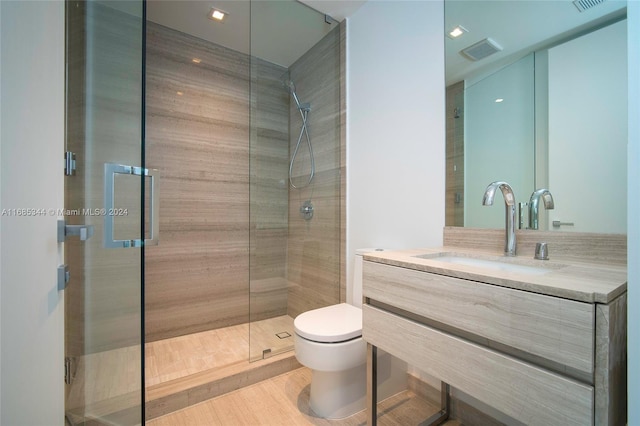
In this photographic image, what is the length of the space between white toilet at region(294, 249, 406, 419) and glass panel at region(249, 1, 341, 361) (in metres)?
0.59

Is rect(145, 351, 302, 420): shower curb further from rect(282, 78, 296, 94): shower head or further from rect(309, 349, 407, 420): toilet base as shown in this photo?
rect(282, 78, 296, 94): shower head

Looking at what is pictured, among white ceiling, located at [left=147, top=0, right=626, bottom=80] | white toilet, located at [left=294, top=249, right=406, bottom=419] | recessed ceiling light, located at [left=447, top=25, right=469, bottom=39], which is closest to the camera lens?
white ceiling, located at [left=147, top=0, right=626, bottom=80]

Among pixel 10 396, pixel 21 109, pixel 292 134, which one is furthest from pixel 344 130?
pixel 10 396

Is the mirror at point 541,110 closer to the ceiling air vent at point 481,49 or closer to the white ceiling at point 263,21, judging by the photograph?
the ceiling air vent at point 481,49

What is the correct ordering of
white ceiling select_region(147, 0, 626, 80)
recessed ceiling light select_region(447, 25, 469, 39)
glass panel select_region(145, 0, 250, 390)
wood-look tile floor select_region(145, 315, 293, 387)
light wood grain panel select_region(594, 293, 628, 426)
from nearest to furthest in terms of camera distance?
1. light wood grain panel select_region(594, 293, 628, 426)
2. white ceiling select_region(147, 0, 626, 80)
3. recessed ceiling light select_region(447, 25, 469, 39)
4. wood-look tile floor select_region(145, 315, 293, 387)
5. glass panel select_region(145, 0, 250, 390)

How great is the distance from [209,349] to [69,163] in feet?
5.44

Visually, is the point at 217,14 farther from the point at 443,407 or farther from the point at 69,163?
the point at 443,407

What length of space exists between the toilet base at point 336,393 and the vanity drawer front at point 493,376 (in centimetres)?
50

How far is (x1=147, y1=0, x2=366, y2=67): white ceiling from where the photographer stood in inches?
79.4

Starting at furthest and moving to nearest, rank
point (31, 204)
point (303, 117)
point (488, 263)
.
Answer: point (303, 117) → point (488, 263) → point (31, 204)

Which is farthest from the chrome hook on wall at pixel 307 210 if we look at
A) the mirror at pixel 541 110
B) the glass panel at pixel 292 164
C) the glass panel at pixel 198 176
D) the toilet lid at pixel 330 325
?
the mirror at pixel 541 110

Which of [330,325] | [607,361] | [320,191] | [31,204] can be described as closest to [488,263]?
[607,361]

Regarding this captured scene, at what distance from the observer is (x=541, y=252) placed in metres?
1.10

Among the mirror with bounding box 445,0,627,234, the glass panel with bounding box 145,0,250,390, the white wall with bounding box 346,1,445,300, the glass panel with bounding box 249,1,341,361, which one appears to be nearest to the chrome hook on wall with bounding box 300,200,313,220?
the glass panel with bounding box 249,1,341,361
